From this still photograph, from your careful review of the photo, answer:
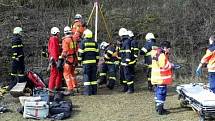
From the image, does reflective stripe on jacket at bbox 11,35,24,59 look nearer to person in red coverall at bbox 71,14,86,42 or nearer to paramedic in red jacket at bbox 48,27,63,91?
paramedic in red jacket at bbox 48,27,63,91

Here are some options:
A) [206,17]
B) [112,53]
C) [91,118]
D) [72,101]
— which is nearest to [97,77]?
[112,53]

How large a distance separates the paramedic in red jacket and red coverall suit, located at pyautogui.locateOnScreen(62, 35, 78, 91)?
0.29 m

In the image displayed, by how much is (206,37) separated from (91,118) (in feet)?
33.7

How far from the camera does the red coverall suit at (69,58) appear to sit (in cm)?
1534

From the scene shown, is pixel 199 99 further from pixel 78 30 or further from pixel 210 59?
pixel 78 30

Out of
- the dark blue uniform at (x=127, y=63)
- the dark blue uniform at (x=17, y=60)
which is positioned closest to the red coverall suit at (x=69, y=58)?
the dark blue uniform at (x=127, y=63)

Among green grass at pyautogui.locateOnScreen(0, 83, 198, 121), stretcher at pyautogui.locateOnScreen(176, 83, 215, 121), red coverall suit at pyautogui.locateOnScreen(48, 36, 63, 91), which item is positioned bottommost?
green grass at pyautogui.locateOnScreen(0, 83, 198, 121)

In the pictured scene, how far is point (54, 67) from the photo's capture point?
15.6 m

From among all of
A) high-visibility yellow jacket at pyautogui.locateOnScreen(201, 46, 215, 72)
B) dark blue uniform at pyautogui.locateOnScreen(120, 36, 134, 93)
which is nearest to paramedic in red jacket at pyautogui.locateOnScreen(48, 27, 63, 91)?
dark blue uniform at pyautogui.locateOnScreen(120, 36, 134, 93)

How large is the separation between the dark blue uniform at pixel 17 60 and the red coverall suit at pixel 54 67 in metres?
1.05

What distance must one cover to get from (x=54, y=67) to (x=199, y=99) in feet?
16.0

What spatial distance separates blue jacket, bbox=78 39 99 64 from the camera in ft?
50.4

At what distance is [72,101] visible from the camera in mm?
14828

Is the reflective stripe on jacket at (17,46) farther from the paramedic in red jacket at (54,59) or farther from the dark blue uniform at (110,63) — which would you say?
the dark blue uniform at (110,63)
